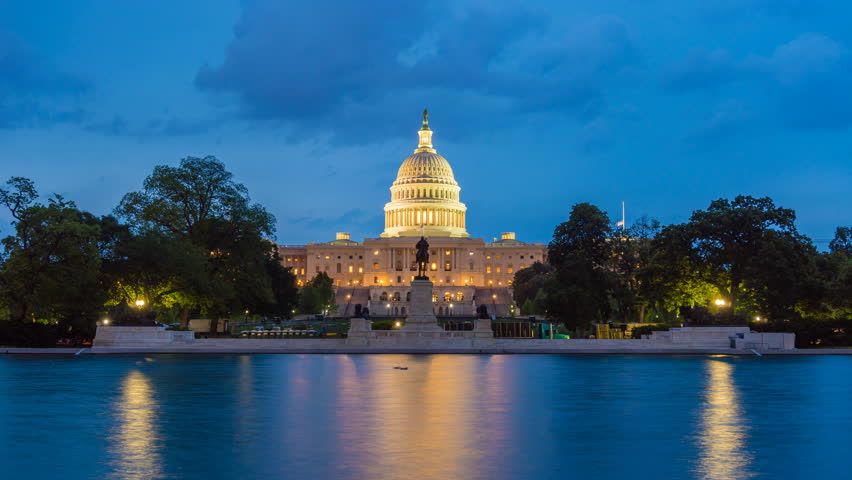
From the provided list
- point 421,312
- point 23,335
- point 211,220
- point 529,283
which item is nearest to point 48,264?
point 23,335

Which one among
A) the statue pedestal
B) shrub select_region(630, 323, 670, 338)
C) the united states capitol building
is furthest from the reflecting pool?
the united states capitol building

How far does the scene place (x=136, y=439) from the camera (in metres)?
18.8

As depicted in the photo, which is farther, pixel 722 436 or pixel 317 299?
pixel 317 299

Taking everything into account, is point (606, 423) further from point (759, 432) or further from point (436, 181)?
point (436, 181)

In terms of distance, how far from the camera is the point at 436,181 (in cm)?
19400

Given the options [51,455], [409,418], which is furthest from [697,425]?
[51,455]

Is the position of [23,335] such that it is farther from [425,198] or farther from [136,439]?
[425,198]

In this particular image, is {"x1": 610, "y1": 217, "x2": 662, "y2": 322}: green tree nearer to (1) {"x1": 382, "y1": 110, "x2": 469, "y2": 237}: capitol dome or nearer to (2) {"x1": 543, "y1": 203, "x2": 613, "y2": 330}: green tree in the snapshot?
(2) {"x1": 543, "y1": 203, "x2": 613, "y2": 330}: green tree

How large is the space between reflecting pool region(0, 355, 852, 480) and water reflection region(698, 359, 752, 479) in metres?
0.04

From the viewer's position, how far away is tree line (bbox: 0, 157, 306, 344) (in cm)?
5084

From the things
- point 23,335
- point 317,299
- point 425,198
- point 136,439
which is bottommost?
point 136,439

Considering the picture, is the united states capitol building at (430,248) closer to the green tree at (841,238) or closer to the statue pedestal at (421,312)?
the green tree at (841,238)

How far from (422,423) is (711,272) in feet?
151

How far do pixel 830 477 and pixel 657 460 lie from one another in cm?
285
